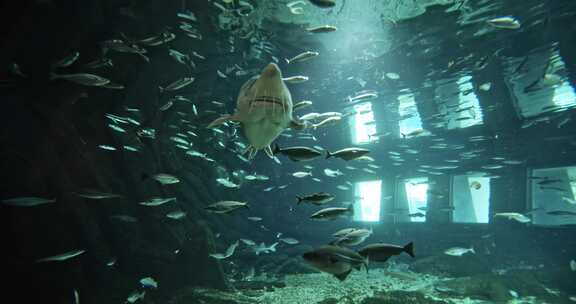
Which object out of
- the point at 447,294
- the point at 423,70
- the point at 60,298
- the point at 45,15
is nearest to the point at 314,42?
the point at 423,70

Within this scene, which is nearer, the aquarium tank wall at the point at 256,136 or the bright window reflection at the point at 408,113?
the aquarium tank wall at the point at 256,136

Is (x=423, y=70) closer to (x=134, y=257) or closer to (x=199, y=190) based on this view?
(x=199, y=190)

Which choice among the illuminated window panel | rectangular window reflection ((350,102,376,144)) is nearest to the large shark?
the illuminated window panel

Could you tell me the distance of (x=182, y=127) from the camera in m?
13.6

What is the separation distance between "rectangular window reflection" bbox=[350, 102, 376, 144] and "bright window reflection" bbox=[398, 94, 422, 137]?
6.80 ft

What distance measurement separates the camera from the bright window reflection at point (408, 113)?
19.4 meters

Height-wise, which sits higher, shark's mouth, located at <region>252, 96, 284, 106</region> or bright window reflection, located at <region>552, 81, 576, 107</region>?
bright window reflection, located at <region>552, 81, 576, 107</region>

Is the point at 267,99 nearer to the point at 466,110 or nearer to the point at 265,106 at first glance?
the point at 265,106

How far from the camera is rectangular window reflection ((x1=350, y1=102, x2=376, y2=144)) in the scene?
2119 centimetres

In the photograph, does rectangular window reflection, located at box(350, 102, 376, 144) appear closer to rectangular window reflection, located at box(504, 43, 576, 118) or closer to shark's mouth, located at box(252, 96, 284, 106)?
rectangular window reflection, located at box(504, 43, 576, 118)

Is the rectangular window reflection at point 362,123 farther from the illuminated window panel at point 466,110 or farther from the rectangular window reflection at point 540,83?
the rectangular window reflection at point 540,83

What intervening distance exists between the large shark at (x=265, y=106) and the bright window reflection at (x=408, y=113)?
16.7 meters

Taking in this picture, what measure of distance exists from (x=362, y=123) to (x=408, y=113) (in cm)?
354

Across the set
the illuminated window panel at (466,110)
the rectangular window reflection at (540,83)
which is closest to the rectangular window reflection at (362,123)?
the illuminated window panel at (466,110)
